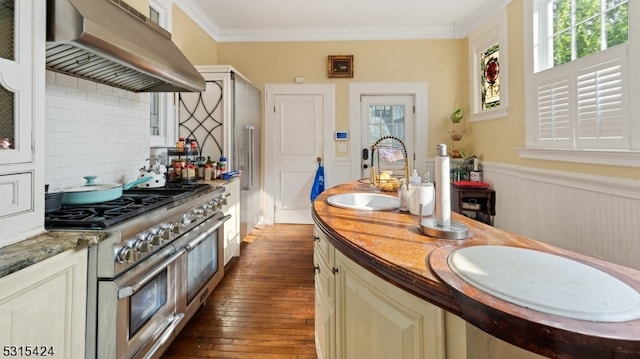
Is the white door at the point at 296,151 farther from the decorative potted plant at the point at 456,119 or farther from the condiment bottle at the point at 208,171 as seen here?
the decorative potted plant at the point at 456,119

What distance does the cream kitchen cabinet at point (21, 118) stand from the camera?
3.37ft

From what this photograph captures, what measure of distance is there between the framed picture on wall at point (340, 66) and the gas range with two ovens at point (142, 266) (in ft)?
10.4

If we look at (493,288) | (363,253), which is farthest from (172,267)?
(493,288)

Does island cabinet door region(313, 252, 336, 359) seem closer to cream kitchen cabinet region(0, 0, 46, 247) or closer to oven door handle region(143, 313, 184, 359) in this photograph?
oven door handle region(143, 313, 184, 359)

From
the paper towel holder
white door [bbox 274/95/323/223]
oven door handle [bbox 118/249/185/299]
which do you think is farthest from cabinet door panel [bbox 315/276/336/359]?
white door [bbox 274/95/323/223]

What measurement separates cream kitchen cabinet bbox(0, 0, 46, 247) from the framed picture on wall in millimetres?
3728

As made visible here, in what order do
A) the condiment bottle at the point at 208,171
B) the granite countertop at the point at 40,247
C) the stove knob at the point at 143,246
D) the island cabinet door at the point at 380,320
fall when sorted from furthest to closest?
the condiment bottle at the point at 208,171 < the stove knob at the point at 143,246 < the granite countertop at the point at 40,247 < the island cabinet door at the point at 380,320

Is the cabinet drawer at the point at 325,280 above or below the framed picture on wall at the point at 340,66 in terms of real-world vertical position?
below

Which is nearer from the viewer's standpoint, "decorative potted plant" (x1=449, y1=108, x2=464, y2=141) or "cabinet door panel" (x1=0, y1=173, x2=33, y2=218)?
"cabinet door panel" (x1=0, y1=173, x2=33, y2=218)

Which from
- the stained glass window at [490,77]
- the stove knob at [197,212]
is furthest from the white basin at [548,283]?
the stained glass window at [490,77]

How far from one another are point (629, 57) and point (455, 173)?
2181 mm

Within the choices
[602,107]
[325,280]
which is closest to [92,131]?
[325,280]

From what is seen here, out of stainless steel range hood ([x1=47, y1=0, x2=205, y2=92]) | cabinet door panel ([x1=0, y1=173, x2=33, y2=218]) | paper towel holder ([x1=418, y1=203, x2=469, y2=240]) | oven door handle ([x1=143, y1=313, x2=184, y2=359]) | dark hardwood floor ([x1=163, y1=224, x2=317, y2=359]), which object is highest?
stainless steel range hood ([x1=47, y1=0, x2=205, y2=92])

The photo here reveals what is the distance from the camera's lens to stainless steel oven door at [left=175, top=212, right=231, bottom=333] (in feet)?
5.71
